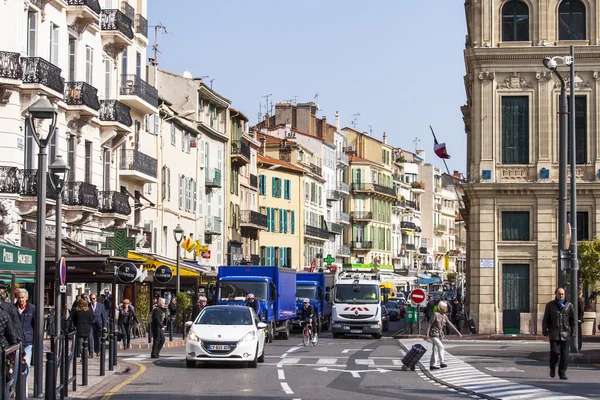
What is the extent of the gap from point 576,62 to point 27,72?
77.0 ft

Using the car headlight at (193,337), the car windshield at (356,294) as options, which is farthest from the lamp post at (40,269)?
the car windshield at (356,294)

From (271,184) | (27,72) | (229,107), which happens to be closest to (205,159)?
(229,107)

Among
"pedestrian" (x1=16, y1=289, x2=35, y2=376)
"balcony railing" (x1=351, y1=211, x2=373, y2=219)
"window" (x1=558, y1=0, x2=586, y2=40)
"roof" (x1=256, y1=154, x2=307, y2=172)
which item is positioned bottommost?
"pedestrian" (x1=16, y1=289, x2=35, y2=376)

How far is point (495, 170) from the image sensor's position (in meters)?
50.0

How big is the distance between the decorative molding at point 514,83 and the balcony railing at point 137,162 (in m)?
15.6

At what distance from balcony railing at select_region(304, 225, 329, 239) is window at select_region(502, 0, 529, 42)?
161ft

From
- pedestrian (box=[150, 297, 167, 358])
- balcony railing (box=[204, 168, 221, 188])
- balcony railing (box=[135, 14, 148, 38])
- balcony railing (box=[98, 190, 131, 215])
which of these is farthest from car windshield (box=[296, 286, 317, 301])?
pedestrian (box=[150, 297, 167, 358])

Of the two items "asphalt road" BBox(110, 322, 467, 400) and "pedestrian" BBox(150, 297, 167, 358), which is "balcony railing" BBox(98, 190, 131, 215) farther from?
"pedestrian" BBox(150, 297, 167, 358)

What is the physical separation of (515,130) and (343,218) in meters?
66.3

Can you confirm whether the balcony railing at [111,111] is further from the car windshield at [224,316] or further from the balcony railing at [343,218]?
the balcony railing at [343,218]

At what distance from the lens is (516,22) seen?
50000 mm

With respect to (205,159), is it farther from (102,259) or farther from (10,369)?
(10,369)

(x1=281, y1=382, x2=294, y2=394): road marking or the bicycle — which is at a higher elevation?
(x1=281, y1=382, x2=294, y2=394): road marking

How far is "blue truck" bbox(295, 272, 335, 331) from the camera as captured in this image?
2121 inches
